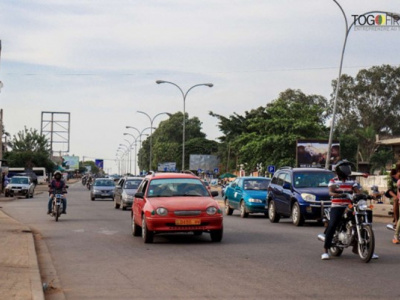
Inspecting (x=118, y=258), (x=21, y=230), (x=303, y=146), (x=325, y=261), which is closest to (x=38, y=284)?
(x=118, y=258)

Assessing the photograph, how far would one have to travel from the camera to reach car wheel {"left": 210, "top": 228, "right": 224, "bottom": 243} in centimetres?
1722

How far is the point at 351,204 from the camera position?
1327 centimetres

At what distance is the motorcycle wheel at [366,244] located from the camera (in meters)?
12.8

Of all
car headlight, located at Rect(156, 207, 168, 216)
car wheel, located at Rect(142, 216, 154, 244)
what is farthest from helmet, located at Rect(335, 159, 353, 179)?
car wheel, located at Rect(142, 216, 154, 244)

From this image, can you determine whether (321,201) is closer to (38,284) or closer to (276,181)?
(276,181)

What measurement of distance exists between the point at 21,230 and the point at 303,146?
1755 inches

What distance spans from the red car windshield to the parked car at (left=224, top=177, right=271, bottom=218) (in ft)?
34.6

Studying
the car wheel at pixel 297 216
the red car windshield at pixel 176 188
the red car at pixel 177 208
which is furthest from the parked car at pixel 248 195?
the red car windshield at pixel 176 188

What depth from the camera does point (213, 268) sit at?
12.4 metres

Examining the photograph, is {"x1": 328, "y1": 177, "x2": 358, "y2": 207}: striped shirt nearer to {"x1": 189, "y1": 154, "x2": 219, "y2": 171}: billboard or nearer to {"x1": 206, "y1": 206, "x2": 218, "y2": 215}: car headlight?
{"x1": 206, "y1": 206, "x2": 218, "y2": 215}: car headlight

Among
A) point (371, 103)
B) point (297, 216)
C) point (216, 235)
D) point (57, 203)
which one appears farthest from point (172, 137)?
point (216, 235)

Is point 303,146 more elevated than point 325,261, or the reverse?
point 303,146

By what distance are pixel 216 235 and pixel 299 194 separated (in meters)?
6.76

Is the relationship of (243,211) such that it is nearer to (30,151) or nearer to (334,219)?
(334,219)
